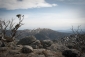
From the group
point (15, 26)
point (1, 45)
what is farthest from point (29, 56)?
point (15, 26)

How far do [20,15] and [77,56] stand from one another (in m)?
16.3

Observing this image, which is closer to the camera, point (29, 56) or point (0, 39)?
point (29, 56)

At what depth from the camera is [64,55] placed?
1644 centimetres

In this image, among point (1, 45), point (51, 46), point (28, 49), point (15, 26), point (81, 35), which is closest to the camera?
point (28, 49)

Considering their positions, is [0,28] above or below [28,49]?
above

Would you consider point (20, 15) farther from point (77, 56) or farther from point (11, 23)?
point (77, 56)

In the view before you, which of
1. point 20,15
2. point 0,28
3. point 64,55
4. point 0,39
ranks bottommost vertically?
point 64,55

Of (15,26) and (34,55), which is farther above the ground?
(15,26)

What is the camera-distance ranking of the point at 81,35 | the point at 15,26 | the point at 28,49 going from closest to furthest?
the point at 28,49 < the point at 81,35 < the point at 15,26

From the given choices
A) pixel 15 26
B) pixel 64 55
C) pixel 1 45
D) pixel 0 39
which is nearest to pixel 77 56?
pixel 64 55

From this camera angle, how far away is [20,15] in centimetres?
2619

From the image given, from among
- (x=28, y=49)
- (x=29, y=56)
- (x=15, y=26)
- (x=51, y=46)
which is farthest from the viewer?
(x=15, y=26)

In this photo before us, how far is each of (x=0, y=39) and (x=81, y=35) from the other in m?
16.0

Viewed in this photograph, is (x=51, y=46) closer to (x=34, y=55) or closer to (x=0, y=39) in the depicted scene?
(x=34, y=55)
